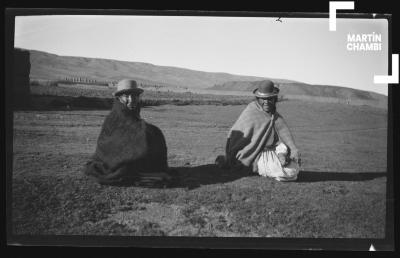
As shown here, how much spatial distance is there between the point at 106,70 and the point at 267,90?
2621 mm

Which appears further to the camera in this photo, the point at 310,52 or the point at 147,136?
the point at 310,52

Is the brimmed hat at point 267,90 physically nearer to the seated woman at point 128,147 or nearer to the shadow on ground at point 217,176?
the shadow on ground at point 217,176

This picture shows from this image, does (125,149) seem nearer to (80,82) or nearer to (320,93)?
(80,82)

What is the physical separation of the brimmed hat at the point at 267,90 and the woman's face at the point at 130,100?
1.92m

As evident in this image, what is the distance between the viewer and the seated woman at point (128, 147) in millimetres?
6176

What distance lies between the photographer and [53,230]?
625cm

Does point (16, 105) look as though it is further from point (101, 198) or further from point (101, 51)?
point (101, 198)

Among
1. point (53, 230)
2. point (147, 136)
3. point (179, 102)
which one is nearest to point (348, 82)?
point (179, 102)

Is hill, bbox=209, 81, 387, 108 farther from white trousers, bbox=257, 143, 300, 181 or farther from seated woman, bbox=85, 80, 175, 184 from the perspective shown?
seated woman, bbox=85, 80, 175, 184

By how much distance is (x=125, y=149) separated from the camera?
244 inches

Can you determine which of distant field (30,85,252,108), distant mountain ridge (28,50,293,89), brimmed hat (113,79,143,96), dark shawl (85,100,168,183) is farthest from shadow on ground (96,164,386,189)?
distant mountain ridge (28,50,293,89)

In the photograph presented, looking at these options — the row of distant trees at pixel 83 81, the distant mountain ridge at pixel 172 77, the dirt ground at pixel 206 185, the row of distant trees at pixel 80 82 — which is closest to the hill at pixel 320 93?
the distant mountain ridge at pixel 172 77

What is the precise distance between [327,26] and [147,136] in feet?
11.1

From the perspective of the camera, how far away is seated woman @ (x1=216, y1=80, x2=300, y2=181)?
6480 mm
